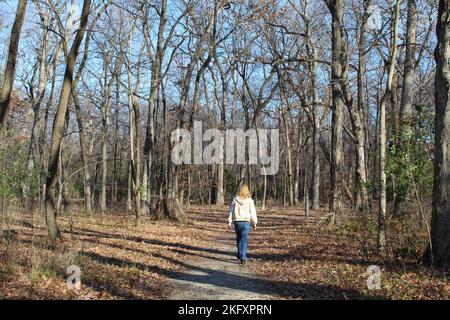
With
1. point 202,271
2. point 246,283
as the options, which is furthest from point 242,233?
point 246,283

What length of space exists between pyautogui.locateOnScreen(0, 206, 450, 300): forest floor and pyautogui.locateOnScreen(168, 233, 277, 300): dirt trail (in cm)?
2

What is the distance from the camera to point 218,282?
28.8 feet

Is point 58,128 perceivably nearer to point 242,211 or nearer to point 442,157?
point 242,211

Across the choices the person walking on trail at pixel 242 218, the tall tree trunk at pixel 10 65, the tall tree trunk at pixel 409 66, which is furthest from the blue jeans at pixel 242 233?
the tall tree trunk at pixel 409 66

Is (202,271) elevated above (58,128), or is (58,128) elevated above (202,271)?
(58,128)

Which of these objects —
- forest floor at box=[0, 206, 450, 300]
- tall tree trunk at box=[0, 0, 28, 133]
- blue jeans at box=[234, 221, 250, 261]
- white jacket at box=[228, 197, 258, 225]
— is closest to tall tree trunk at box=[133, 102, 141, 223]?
forest floor at box=[0, 206, 450, 300]

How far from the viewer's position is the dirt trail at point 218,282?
766cm

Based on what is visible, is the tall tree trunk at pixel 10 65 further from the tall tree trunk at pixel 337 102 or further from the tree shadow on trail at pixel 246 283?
the tall tree trunk at pixel 337 102

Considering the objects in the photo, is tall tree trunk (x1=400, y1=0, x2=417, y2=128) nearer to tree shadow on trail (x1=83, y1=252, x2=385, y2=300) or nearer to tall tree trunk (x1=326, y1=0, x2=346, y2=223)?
tall tree trunk (x1=326, y1=0, x2=346, y2=223)

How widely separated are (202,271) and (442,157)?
5721 mm

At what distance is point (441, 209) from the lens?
830cm

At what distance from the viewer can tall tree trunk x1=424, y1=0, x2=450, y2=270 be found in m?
8.25

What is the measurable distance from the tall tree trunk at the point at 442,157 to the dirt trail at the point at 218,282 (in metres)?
3.36
